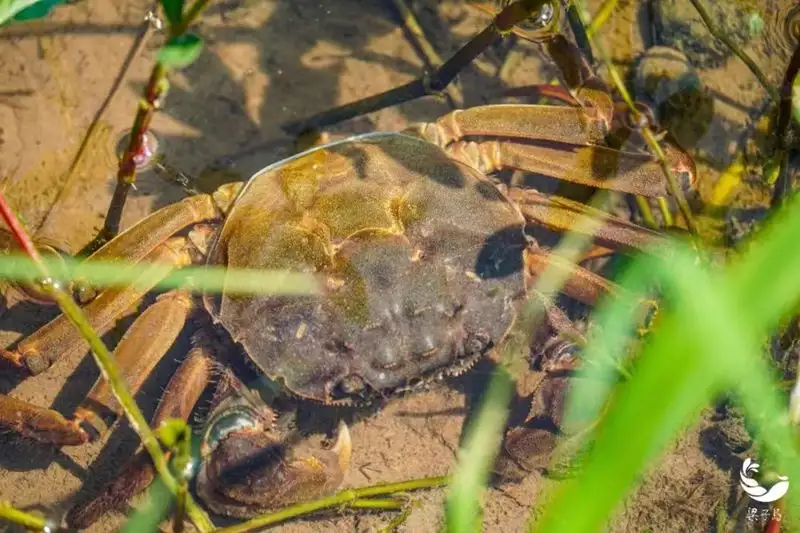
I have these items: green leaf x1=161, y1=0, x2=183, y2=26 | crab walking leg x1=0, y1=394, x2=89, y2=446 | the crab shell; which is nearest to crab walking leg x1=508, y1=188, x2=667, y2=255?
the crab shell

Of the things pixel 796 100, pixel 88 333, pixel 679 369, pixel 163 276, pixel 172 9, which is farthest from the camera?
pixel 796 100

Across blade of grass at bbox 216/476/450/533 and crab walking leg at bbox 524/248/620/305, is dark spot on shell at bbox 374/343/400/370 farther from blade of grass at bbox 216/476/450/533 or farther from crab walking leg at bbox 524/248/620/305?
crab walking leg at bbox 524/248/620/305

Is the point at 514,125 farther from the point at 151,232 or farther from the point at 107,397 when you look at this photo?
the point at 107,397

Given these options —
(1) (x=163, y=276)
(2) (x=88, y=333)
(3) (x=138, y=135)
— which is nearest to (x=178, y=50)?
(3) (x=138, y=135)

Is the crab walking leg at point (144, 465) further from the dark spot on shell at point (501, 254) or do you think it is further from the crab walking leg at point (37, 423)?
the dark spot on shell at point (501, 254)

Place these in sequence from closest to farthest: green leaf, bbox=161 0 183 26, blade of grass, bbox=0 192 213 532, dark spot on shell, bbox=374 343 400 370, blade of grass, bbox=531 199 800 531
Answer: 1. blade of grass, bbox=531 199 800 531
2. green leaf, bbox=161 0 183 26
3. blade of grass, bbox=0 192 213 532
4. dark spot on shell, bbox=374 343 400 370

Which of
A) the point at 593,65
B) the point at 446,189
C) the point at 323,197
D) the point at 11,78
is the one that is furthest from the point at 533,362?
the point at 11,78
